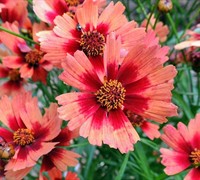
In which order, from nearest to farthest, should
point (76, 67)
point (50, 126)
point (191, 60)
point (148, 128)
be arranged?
1. point (76, 67)
2. point (50, 126)
3. point (148, 128)
4. point (191, 60)

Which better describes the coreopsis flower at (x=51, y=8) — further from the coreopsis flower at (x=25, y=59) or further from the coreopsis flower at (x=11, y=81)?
the coreopsis flower at (x=11, y=81)

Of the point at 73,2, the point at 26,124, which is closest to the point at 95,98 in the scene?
the point at 26,124

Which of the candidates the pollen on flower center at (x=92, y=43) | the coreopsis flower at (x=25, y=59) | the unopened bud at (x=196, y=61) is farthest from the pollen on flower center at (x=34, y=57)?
the unopened bud at (x=196, y=61)

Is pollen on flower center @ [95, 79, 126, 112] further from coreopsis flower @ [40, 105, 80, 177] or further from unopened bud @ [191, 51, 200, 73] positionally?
unopened bud @ [191, 51, 200, 73]

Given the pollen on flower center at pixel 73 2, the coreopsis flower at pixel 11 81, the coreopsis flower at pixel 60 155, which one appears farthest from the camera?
the coreopsis flower at pixel 11 81

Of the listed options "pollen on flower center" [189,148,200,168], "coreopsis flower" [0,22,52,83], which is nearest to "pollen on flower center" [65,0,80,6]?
"coreopsis flower" [0,22,52,83]

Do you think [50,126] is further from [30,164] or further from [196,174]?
[196,174]

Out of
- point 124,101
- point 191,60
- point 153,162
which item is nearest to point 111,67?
point 124,101

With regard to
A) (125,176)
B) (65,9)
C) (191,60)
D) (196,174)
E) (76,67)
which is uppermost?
(65,9)
